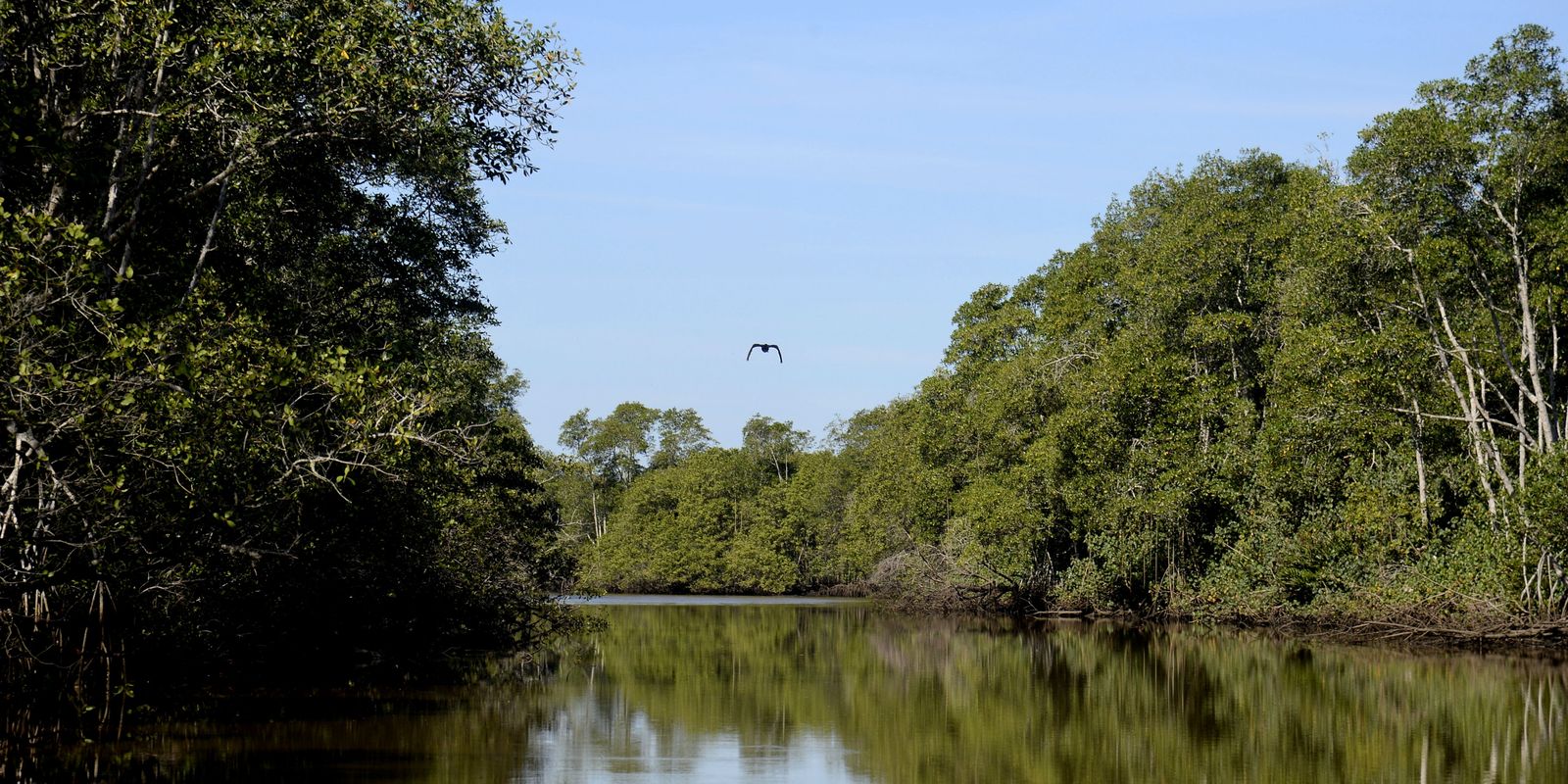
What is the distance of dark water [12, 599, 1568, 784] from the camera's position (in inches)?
528

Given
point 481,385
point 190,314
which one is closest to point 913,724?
point 190,314

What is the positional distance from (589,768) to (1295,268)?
2537cm

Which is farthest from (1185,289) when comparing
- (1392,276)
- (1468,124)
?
(1468,124)

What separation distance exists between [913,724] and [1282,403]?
17998mm

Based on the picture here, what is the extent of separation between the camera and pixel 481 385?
28906 mm

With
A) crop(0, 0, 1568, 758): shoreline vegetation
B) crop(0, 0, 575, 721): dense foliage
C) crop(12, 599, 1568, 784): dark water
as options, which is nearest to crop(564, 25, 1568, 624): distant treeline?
crop(0, 0, 1568, 758): shoreline vegetation

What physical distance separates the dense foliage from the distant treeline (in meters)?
9.26

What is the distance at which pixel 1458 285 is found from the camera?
2962 centimetres

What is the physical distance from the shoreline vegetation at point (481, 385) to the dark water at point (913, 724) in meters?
1.85

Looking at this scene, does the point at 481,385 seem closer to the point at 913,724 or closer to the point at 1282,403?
the point at 913,724

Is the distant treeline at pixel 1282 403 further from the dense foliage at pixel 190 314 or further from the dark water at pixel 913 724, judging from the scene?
the dense foliage at pixel 190 314

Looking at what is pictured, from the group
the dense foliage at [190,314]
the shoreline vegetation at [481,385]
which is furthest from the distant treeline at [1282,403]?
the dense foliage at [190,314]

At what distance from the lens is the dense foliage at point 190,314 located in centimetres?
1200

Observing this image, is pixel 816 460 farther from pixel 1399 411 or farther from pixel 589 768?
pixel 589 768
